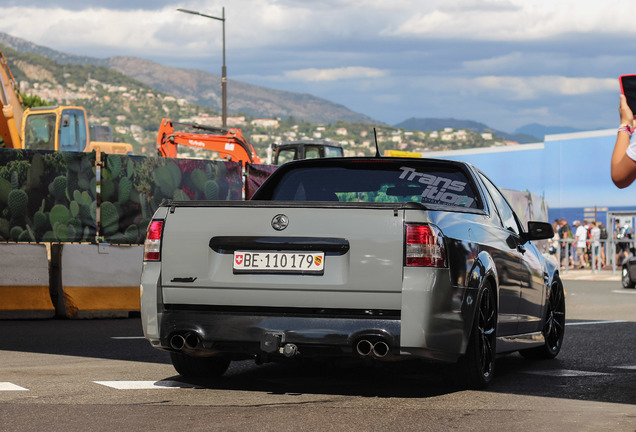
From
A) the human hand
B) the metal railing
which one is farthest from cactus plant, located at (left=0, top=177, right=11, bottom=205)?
the metal railing

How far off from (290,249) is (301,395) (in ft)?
3.33

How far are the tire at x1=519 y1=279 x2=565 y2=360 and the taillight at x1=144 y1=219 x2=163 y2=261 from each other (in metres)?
3.95

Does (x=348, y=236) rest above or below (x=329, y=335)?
above

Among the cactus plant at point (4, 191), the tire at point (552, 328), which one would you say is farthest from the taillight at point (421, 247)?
the cactus plant at point (4, 191)

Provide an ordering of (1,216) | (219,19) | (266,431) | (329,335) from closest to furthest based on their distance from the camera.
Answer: (266,431), (329,335), (1,216), (219,19)

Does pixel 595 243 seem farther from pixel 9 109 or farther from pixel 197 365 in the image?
pixel 197 365

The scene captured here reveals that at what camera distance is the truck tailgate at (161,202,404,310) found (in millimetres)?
6965

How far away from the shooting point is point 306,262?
7066 millimetres

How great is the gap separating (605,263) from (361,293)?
31451 mm

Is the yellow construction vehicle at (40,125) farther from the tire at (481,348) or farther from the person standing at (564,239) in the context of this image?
the tire at (481,348)

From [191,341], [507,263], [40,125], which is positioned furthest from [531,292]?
[40,125]

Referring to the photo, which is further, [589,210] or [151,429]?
[589,210]

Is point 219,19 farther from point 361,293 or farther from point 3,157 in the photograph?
point 361,293

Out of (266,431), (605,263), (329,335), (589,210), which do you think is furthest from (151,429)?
(589,210)
